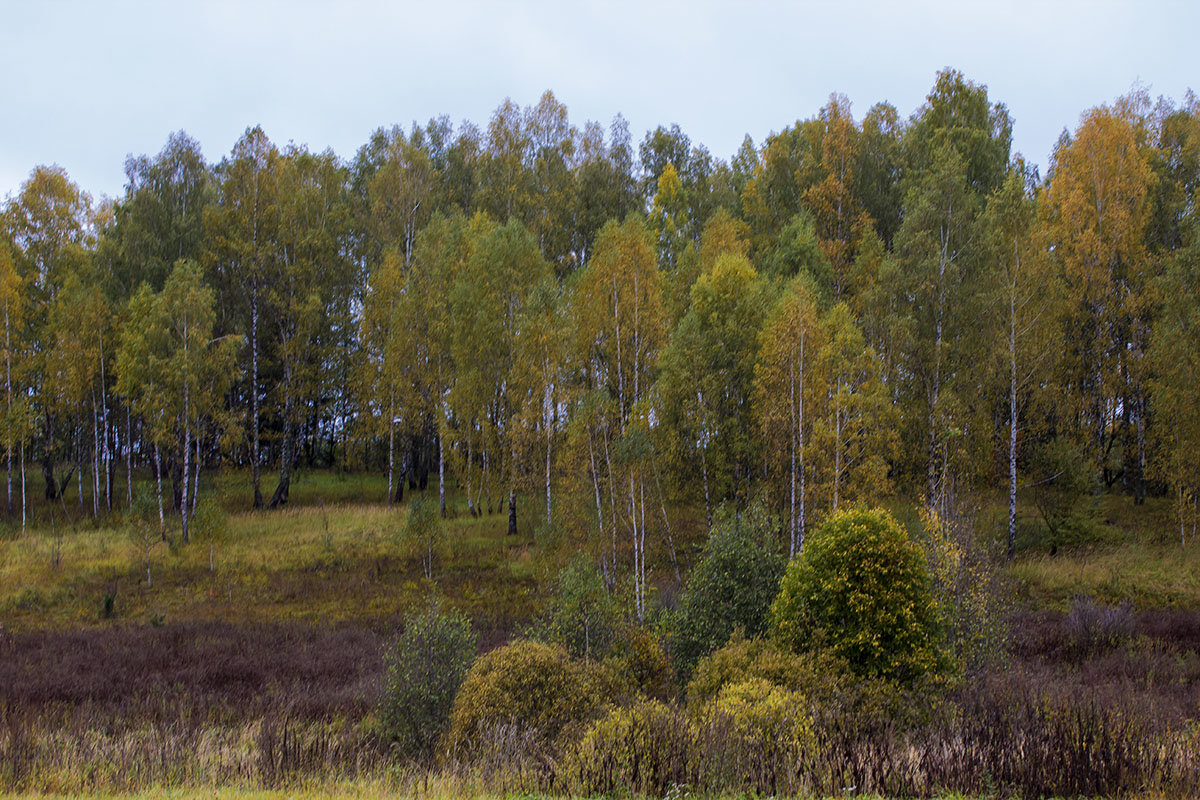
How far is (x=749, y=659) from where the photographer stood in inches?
674

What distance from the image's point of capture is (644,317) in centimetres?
3397

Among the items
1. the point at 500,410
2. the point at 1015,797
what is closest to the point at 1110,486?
the point at 500,410

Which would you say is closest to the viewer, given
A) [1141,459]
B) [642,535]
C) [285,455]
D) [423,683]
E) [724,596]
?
[423,683]

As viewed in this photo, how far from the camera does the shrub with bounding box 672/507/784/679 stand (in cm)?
2089

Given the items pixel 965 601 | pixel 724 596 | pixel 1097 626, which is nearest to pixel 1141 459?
pixel 1097 626

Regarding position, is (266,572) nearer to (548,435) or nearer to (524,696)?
(548,435)

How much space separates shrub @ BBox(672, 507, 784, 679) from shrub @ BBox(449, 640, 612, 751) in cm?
444

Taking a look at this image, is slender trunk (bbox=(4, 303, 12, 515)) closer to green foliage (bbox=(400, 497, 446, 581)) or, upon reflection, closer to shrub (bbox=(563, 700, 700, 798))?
green foliage (bbox=(400, 497, 446, 581))

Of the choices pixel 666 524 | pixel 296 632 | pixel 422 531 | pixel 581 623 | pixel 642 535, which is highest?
pixel 666 524

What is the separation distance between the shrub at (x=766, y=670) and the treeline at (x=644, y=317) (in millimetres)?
10947

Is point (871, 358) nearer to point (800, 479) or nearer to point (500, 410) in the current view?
point (800, 479)

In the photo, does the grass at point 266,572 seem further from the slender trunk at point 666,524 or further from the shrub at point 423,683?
the shrub at point 423,683

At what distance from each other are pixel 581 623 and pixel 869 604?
774cm

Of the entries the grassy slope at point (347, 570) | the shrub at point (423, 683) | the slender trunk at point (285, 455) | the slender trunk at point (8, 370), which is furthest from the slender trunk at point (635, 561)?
the slender trunk at point (8, 370)
